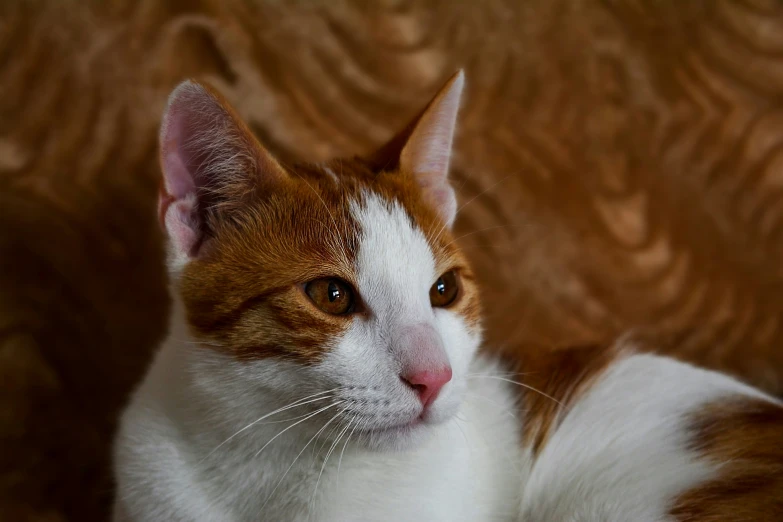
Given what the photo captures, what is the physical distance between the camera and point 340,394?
917 mm

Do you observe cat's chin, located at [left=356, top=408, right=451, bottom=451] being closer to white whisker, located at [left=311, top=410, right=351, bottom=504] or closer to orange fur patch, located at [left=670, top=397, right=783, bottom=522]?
white whisker, located at [left=311, top=410, right=351, bottom=504]

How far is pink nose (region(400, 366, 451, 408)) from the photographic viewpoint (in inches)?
35.9

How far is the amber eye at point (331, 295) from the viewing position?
39.3 inches

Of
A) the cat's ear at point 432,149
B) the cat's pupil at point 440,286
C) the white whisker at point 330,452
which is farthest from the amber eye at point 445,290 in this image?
the white whisker at point 330,452

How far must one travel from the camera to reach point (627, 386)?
128 centimetres

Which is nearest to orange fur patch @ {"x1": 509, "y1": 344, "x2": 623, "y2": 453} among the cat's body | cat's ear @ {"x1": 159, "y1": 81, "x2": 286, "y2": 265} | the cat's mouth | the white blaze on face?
the cat's body

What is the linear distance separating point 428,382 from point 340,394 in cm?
12

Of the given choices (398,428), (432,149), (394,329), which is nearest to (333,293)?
(394,329)

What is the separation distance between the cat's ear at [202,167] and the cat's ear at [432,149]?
254 millimetres

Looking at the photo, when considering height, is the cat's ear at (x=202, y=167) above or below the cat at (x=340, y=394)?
above

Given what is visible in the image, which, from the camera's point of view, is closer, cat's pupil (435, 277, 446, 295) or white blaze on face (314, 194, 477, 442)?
white blaze on face (314, 194, 477, 442)

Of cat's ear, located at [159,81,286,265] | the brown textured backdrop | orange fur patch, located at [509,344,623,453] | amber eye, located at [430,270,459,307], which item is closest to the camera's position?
cat's ear, located at [159,81,286,265]

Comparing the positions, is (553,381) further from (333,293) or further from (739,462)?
(333,293)

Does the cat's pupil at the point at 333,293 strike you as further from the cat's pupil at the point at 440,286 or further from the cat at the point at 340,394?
the cat's pupil at the point at 440,286
